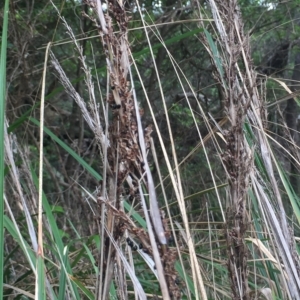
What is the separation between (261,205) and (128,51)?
365mm

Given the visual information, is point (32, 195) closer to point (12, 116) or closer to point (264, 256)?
point (264, 256)

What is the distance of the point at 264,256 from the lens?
105 cm

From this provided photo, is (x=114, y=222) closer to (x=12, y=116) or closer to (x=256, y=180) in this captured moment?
(x=256, y=180)

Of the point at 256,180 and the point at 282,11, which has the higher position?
the point at 282,11

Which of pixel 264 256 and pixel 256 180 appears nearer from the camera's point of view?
pixel 256 180

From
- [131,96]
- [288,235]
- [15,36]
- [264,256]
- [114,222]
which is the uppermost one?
[15,36]

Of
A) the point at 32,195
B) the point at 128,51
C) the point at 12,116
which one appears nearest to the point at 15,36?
the point at 12,116

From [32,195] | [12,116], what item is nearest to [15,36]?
[12,116]

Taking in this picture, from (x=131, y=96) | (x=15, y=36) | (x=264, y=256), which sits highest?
(x=15, y=36)

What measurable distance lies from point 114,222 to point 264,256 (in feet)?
1.69

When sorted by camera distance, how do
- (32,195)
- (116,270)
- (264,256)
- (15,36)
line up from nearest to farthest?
1. (116,270)
2. (264,256)
3. (32,195)
4. (15,36)

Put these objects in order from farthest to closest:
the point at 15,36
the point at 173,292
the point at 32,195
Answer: the point at 15,36, the point at 32,195, the point at 173,292

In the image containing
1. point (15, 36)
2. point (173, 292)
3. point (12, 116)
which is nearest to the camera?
point (173, 292)

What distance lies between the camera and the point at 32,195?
126 cm
